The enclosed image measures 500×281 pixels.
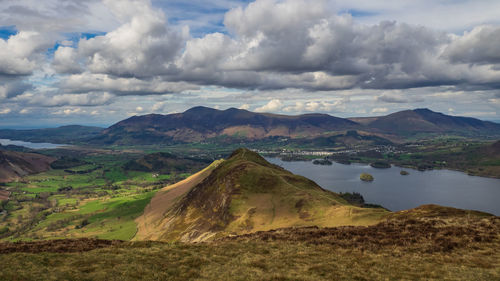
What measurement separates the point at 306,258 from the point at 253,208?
91.0m

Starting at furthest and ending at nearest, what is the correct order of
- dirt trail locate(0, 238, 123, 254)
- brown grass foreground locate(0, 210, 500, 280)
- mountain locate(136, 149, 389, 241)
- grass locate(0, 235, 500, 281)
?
1. mountain locate(136, 149, 389, 241)
2. dirt trail locate(0, 238, 123, 254)
3. brown grass foreground locate(0, 210, 500, 280)
4. grass locate(0, 235, 500, 281)

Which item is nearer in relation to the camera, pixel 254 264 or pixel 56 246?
pixel 254 264

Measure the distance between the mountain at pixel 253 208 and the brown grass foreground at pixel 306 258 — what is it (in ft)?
84.6

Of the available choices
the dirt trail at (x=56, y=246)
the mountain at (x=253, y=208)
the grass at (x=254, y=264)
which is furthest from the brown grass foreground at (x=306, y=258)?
the mountain at (x=253, y=208)

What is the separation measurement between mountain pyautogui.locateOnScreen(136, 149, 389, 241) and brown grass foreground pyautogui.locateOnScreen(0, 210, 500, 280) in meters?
25.8

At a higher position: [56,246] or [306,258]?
[56,246]

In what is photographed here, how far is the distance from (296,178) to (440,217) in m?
110

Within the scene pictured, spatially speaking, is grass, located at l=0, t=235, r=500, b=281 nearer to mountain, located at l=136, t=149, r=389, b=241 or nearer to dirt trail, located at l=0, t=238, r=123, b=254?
dirt trail, located at l=0, t=238, r=123, b=254

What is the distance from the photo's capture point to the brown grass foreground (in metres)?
36.5

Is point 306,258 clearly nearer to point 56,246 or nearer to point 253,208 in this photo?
point 56,246

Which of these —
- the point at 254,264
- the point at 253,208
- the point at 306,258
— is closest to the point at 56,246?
the point at 254,264

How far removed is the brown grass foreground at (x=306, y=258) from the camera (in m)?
36.5

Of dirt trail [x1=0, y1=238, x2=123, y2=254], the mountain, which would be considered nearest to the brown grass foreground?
dirt trail [x1=0, y1=238, x2=123, y2=254]

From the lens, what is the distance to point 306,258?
4388 centimetres
